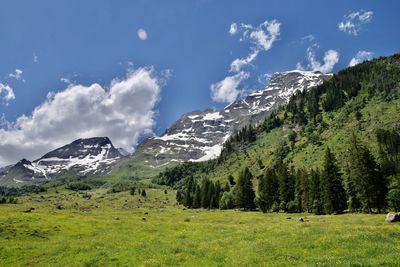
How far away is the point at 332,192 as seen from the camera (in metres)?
93.4

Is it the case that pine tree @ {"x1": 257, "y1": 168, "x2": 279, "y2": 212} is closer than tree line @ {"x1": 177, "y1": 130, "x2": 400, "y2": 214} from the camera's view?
No

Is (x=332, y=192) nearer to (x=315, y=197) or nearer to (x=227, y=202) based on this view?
(x=315, y=197)

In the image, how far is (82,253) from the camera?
36.2m

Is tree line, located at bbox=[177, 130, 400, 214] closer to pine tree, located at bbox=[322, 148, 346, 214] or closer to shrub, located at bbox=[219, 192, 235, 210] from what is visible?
pine tree, located at bbox=[322, 148, 346, 214]

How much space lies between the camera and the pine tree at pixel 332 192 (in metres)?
92.1

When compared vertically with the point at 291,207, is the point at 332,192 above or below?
above

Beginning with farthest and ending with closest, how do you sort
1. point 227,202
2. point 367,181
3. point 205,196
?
point 205,196
point 227,202
point 367,181

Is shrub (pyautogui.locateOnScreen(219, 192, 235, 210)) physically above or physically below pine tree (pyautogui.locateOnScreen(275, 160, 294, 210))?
below

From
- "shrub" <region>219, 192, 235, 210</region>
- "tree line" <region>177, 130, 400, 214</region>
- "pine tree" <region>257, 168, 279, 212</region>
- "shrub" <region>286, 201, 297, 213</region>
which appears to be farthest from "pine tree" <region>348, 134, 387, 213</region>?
"shrub" <region>219, 192, 235, 210</region>

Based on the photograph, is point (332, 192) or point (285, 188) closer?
point (332, 192)

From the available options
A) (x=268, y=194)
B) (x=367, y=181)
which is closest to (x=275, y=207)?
(x=268, y=194)

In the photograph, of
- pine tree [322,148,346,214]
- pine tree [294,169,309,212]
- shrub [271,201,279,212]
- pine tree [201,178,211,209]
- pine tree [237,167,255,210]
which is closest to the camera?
pine tree [322,148,346,214]

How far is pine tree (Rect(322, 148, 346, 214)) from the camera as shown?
9212 cm

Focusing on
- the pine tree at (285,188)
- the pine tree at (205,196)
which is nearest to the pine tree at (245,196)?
the pine tree at (285,188)
